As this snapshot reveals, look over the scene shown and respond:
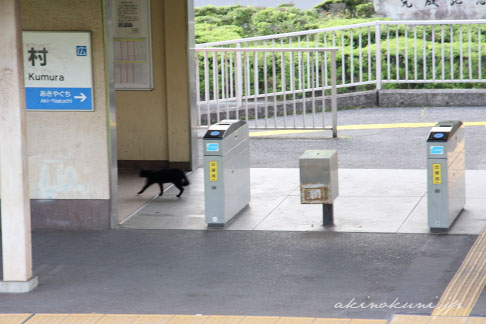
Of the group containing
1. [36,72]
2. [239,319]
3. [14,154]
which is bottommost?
[239,319]

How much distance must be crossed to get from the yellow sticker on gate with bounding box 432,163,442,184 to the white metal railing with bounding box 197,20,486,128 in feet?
25.0

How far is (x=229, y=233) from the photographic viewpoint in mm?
9695

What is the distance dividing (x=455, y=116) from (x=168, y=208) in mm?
6842

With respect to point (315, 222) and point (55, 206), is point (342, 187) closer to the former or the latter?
point (315, 222)

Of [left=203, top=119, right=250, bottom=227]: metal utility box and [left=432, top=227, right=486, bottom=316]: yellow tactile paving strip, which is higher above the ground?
[left=203, top=119, right=250, bottom=227]: metal utility box

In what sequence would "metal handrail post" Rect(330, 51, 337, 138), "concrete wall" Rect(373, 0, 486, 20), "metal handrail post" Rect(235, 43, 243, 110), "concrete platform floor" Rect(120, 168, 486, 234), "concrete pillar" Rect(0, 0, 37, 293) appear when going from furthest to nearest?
"concrete wall" Rect(373, 0, 486, 20), "metal handrail post" Rect(235, 43, 243, 110), "metal handrail post" Rect(330, 51, 337, 138), "concrete platform floor" Rect(120, 168, 486, 234), "concrete pillar" Rect(0, 0, 37, 293)

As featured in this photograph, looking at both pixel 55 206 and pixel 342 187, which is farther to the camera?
pixel 342 187

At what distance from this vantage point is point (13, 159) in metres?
7.78

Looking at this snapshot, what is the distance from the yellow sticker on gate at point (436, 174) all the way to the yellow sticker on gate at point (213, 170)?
205cm

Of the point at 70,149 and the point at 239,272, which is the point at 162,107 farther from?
the point at 239,272

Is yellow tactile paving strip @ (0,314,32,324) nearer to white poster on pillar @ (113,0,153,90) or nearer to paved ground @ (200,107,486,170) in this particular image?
white poster on pillar @ (113,0,153,90)

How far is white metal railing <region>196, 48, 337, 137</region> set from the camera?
15430 mm

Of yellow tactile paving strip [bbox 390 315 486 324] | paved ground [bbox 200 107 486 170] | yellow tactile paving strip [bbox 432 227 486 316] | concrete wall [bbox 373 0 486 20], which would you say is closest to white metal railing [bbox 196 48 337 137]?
paved ground [bbox 200 107 486 170]

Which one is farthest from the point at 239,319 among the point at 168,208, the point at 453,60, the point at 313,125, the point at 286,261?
the point at 453,60
